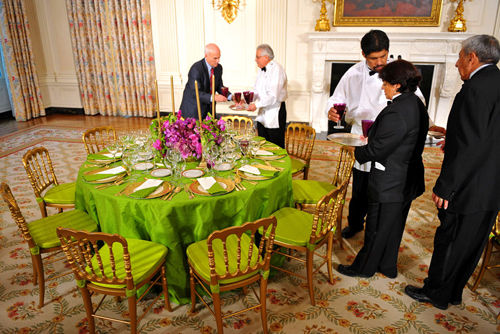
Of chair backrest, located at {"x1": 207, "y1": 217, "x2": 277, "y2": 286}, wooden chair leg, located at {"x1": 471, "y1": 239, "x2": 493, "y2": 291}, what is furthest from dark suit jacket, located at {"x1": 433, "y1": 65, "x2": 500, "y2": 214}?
chair backrest, located at {"x1": 207, "y1": 217, "x2": 277, "y2": 286}

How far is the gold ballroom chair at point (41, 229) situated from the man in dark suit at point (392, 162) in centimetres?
194

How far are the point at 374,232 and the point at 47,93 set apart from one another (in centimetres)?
876

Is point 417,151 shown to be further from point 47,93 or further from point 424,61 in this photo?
point 47,93

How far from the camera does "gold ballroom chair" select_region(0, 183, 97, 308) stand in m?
2.02

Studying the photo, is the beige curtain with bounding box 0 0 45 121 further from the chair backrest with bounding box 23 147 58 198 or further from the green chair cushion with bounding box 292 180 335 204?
the green chair cushion with bounding box 292 180 335 204

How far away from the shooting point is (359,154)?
2.22m

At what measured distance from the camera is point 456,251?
206 cm

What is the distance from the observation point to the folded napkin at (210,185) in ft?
6.87

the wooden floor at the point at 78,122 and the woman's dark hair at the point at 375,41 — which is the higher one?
the woman's dark hair at the point at 375,41

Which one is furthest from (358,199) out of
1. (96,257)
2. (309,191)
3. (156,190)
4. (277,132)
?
(96,257)

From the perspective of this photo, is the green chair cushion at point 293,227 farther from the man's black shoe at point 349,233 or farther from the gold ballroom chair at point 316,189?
the man's black shoe at point 349,233

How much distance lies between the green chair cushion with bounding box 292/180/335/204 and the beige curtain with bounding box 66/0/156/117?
5834 millimetres

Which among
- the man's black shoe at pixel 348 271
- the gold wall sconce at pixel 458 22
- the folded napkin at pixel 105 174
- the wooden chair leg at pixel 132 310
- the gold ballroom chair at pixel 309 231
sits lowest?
the man's black shoe at pixel 348 271

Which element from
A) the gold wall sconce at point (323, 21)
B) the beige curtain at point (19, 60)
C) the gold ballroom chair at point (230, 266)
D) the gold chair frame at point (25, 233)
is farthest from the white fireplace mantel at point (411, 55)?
the beige curtain at point (19, 60)
